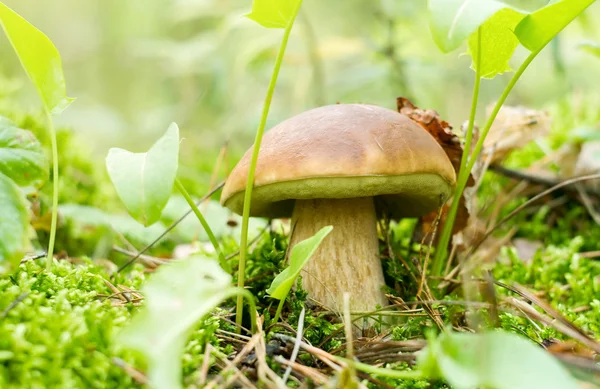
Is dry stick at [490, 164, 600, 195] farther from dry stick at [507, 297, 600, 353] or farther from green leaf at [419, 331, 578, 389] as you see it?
green leaf at [419, 331, 578, 389]

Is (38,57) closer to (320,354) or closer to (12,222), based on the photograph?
(12,222)

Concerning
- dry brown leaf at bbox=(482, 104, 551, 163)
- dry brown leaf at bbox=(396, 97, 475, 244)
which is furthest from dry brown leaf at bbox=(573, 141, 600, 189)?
dry brown leaf at bbox=(396, 97, 475, 244)

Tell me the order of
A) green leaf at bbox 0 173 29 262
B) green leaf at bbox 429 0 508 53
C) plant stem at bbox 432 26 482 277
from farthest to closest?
1. plant stem at bbox 432 26 482 277
2. green leaf at bbox 0 173 29 262
3. green leaf at bbox 429 0 508 53

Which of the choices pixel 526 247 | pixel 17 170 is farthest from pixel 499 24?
pixel 526 247

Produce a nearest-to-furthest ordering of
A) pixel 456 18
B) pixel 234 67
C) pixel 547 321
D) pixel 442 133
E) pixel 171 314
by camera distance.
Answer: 1. pixel 171 314
2. pixel 456 18
3. pixel 547 321
4. pixel 442 133
5. pixel 234 67

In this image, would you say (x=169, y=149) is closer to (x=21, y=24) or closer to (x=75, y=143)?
(x=21, y=24)
